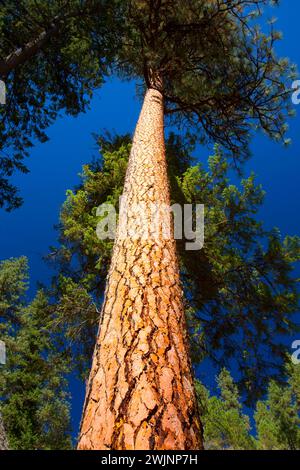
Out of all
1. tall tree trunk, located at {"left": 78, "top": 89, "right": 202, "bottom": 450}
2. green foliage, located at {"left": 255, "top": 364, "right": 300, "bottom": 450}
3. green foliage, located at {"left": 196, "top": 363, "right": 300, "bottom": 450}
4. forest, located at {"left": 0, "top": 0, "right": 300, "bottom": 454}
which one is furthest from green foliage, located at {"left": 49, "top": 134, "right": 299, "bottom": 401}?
green foliage, located at {"left": 255, "top": 364, "right": 300, "bottom": 450}

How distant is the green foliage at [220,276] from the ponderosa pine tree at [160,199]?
5.93ft

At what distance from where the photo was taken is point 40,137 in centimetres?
910

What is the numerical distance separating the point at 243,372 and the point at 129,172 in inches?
188

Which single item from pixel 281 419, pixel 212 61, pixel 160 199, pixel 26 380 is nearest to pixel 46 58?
pixel 212 61

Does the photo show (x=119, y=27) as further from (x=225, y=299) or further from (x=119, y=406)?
(x=119, y=406)

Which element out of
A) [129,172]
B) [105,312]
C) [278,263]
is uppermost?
[129,172]

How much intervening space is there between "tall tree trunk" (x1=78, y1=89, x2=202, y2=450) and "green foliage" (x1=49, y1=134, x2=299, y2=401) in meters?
3.38

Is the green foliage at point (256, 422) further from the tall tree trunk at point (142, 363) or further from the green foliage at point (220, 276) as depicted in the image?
the tall tree trunk at point (142, 363)

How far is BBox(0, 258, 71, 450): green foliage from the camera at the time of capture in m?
12.1

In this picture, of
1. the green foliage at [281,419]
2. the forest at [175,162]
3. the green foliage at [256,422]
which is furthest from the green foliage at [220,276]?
the green foliage at [281,419]

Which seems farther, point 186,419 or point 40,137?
point 40,137

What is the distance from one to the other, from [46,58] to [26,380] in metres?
11.0

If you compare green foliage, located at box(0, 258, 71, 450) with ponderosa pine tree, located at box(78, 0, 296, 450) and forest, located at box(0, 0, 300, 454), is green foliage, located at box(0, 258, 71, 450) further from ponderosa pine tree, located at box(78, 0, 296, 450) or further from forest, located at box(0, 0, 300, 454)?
ponderosa pine tree, located at box(78, 0, 296, 450)
